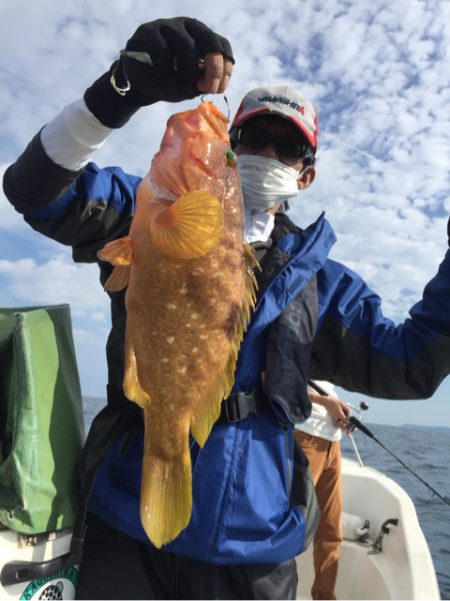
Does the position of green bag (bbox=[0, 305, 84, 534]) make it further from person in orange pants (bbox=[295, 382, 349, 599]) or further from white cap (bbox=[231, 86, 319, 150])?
person in orange pants (bbox=[295, 382, 349, 599])

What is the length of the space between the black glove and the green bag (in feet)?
3.22

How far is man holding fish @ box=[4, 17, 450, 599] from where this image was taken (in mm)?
1985

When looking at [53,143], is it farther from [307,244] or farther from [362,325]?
[362,325]

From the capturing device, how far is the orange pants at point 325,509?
486cm

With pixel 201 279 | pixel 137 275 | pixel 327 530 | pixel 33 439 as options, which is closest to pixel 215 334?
pixel 201 279

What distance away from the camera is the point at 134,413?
228 centimetres

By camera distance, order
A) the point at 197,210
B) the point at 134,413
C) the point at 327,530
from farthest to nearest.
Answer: the point at 327,530
the point at 134,413
the point at 197,210

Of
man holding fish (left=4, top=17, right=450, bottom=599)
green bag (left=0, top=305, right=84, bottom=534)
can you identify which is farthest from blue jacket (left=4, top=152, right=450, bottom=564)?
green bag (left=0, top=305, right=84, bottom=534)

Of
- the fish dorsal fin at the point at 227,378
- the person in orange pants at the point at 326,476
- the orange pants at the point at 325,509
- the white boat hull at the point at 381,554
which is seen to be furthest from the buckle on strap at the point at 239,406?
the person in orange pants at the point at 326,476

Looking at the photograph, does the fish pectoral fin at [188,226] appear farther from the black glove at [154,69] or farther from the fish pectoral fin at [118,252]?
the black glove at [154,69]

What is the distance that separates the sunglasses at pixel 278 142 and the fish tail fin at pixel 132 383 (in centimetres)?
150

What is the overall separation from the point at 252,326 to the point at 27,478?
1.15m

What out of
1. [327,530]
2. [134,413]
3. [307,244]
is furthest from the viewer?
[327,530]

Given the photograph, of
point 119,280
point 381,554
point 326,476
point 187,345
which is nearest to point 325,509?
point 326,476
